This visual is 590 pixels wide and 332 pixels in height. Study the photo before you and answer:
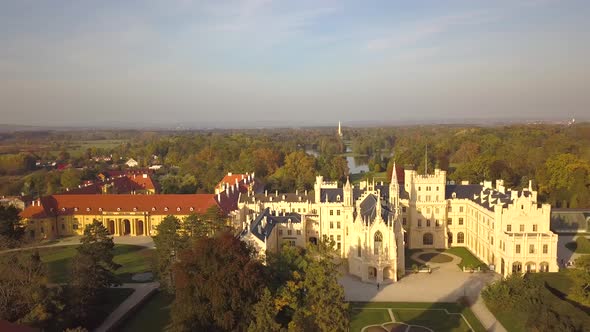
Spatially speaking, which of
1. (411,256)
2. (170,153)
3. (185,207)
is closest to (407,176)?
(411,256)

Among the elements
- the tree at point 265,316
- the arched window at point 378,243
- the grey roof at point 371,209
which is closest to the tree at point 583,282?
the arched window at point 378,243

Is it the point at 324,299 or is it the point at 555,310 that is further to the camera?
the point at 555,310

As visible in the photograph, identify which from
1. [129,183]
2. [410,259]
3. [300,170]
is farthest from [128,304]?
[300,170]

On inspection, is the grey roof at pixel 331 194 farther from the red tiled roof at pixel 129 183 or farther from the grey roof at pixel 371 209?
the red tiled roof at pixel 129 183

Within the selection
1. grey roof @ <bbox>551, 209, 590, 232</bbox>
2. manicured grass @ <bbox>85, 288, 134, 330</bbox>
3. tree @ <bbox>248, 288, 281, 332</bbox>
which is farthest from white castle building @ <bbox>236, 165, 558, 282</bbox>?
tree @ <bbox>248, 288, 281, 332</bbox>

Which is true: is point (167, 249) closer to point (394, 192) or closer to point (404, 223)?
point (394, 192)

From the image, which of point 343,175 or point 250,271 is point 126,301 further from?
point 343,175
